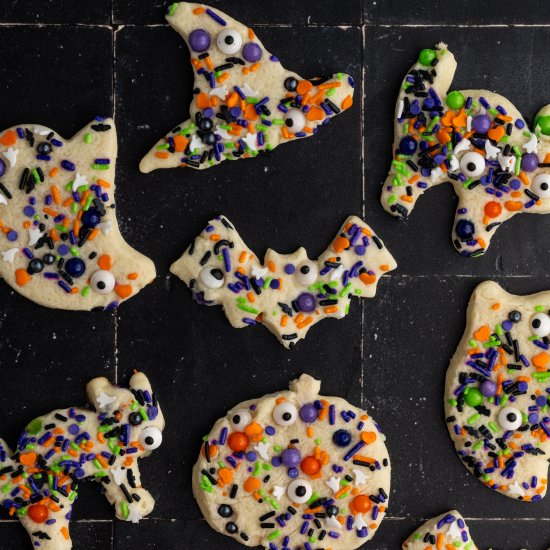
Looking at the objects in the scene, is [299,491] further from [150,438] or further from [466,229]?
[466,229]

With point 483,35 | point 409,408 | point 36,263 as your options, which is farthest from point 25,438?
point 483,35

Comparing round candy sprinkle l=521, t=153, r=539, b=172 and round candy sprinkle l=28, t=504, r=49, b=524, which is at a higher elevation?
round candy sprinkle l=521, t=153, r=539, b=172

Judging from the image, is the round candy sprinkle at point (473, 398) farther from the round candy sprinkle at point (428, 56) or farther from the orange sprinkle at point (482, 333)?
the round candy sprinkle at point (428, 56)

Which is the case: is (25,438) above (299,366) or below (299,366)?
below

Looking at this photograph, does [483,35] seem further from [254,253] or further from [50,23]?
[50,23]

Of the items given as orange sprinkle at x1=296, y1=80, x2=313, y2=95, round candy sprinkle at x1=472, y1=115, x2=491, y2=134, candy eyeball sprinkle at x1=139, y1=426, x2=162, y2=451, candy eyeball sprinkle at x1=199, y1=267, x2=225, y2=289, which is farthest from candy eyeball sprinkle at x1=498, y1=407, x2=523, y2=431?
orange sprinkle at x1=296, y1=80, x2=313, y2=95

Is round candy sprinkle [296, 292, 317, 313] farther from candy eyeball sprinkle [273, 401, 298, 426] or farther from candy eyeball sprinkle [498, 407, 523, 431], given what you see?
candy eyeball sprinkle [498, 407, 523, 431]
